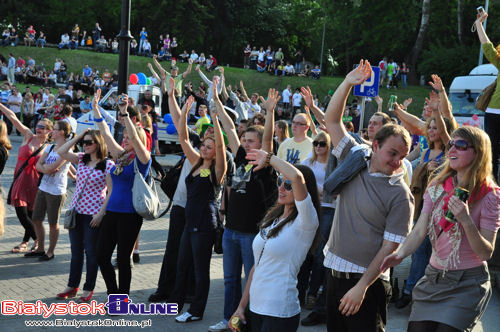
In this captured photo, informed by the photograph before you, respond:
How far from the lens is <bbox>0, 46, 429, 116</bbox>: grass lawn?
41.2 m

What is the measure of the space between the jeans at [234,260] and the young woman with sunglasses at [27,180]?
3877 mm

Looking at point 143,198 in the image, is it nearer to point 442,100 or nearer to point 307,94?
point 307,94

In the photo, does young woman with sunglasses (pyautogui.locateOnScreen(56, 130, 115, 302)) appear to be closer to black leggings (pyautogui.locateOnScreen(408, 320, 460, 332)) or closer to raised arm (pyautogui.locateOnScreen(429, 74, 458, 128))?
raised arm (pyautogui.locateOnScreen(429, 74, 458, 128))

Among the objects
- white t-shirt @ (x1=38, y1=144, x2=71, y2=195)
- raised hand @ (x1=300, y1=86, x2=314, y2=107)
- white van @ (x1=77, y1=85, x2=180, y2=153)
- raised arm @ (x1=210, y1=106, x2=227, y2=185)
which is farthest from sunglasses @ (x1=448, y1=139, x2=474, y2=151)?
white van @ (x1=77, y1=85, x2=180, y2=153)

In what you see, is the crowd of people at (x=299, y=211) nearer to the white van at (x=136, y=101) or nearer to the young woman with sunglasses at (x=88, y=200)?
the young woman with sunglasses at (x=88, y=200)

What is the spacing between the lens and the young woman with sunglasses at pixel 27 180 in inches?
340

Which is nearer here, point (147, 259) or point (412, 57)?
point (147, 259)

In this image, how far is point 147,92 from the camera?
64.8ft

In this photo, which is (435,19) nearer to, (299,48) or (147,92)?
(299,48)

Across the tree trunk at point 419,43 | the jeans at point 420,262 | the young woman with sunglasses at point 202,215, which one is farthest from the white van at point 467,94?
the tree trunk at point 419,43

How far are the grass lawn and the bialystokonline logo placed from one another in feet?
112

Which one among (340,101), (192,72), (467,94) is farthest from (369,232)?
(192,72)

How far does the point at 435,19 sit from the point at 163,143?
108 ft

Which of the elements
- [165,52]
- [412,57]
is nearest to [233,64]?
[165,52]
